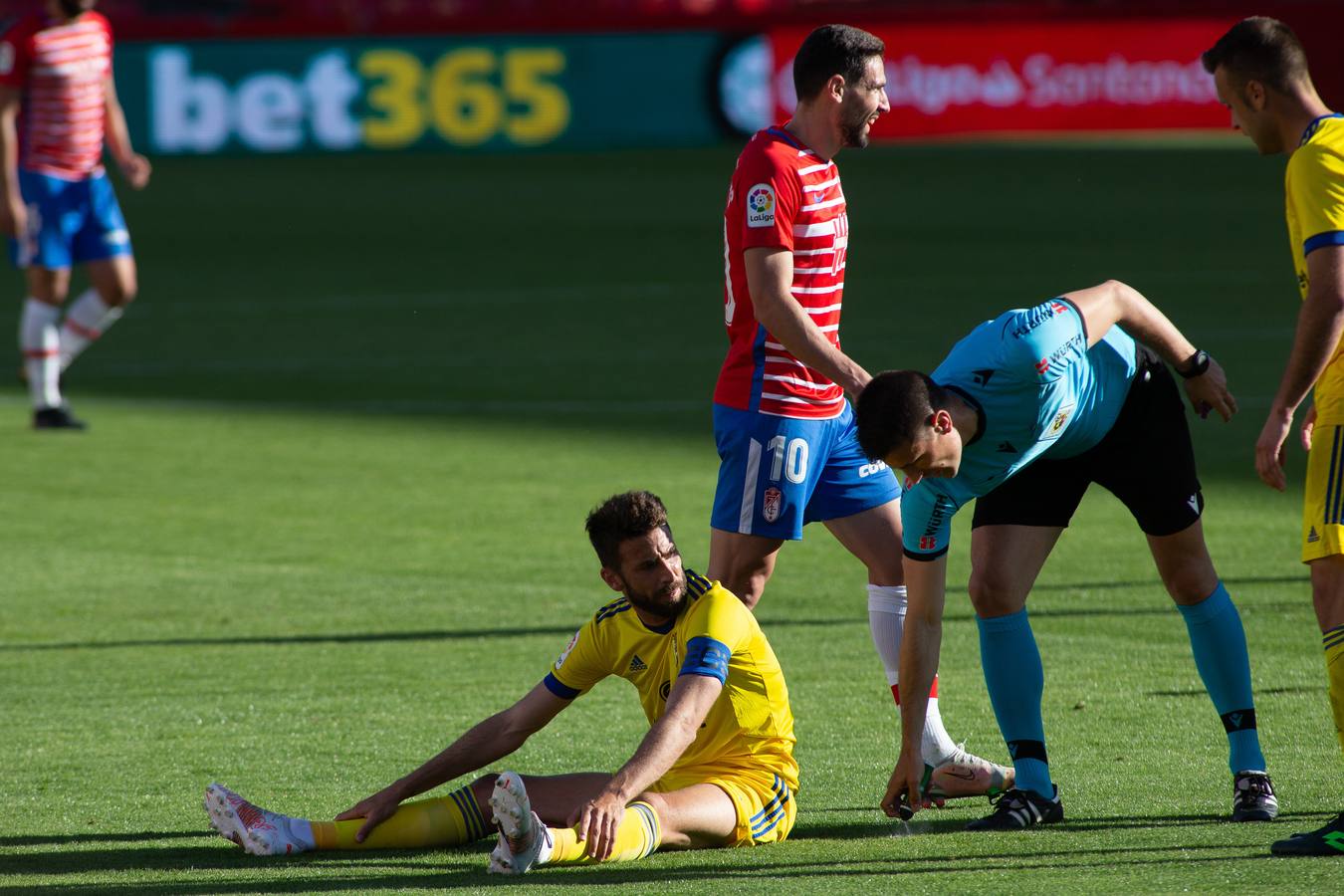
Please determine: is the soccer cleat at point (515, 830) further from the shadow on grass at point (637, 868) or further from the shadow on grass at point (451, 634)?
the shadow on grass at point (451, 634)

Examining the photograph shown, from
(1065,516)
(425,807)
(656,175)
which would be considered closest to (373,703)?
(425,807)

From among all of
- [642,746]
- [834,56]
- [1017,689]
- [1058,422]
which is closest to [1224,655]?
[1017,689]

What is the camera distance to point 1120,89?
3195cm

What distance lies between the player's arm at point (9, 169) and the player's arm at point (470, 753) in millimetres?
8245

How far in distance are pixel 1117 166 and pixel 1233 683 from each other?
24.6m

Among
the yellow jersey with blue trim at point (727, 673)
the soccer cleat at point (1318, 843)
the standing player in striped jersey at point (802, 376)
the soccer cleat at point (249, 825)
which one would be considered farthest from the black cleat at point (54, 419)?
the soccer cleat at point (1318, 843)

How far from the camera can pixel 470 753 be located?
554cm

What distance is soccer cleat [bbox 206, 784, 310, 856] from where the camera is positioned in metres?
5.36

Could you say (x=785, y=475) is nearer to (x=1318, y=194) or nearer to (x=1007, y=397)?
(x=1007, y=397)

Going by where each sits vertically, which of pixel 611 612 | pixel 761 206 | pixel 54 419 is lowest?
pixel 54 419

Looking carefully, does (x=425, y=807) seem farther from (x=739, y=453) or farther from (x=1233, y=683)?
(x=1233, y=683)

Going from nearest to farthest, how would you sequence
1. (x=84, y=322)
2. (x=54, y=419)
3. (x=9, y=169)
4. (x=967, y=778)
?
(x=967, y=778) < (x=9, y=169) < (x=54, y=419) < (x=84, y=322)

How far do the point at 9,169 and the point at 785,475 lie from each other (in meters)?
8.10

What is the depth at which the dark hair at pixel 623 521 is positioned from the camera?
5266mm
